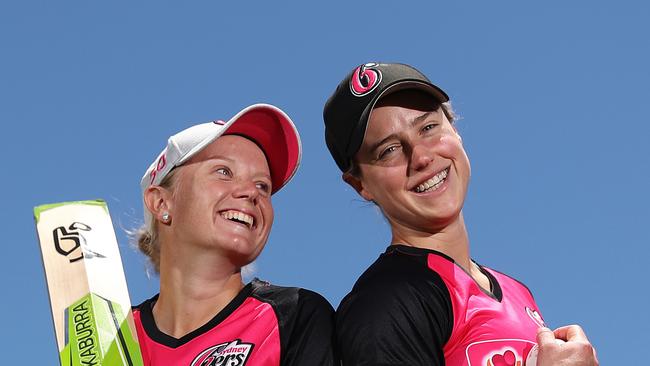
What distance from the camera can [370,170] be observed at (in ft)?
13.9

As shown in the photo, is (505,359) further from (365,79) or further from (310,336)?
(365,79)

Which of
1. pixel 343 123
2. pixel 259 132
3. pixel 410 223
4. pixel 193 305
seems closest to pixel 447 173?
pixel 410 223

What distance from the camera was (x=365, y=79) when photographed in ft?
13.8

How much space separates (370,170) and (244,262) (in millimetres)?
907

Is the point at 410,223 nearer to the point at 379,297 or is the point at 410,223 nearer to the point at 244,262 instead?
the point at 379,297

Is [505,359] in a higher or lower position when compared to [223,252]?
lower

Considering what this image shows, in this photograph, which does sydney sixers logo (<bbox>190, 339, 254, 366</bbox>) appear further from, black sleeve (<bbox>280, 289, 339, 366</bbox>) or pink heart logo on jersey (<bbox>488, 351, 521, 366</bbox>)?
pink heart logo on jersey (<bbox>488, 351, 521, 366</bbox>)

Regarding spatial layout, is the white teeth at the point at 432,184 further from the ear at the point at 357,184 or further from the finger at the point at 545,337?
the finger at the point at 545,337

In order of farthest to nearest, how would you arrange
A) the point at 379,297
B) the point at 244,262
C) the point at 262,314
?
the point at 244,262
the point at 262,314
the point at 379,297

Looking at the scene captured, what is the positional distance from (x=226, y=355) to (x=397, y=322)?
0.99 metres

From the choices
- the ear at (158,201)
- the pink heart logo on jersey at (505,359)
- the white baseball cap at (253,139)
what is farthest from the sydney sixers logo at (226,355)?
the pink heart logo on jersey at (505,359)

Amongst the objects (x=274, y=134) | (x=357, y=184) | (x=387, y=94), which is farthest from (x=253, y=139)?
(x=387, y=94)

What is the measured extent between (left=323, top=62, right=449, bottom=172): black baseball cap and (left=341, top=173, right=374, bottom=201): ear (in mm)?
78

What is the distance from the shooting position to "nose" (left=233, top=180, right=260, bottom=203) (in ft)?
14.4
